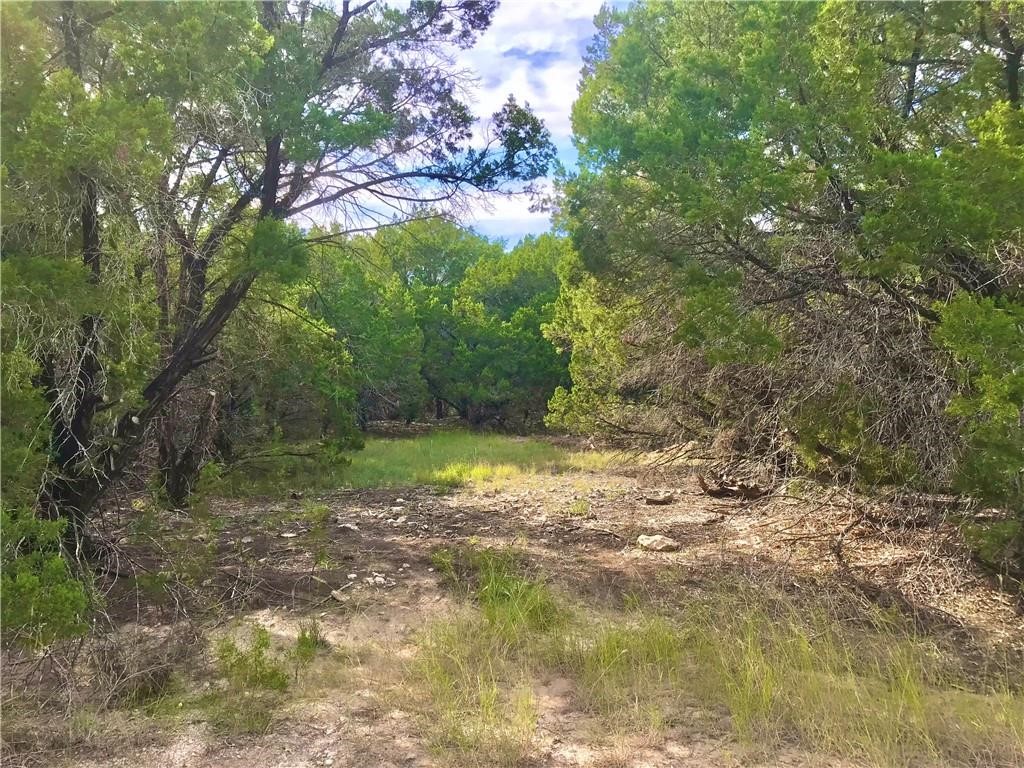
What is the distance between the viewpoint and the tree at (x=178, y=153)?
3945 mm

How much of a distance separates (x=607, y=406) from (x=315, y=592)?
24.2 ft

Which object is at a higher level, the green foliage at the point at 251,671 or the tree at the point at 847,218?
the tree at the point at 847,218

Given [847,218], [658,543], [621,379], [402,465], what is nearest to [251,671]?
[658,543]

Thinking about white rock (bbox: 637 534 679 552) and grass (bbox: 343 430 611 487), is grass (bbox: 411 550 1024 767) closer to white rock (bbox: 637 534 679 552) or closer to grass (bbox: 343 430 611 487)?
white rock (bbox: 637 534 679 552)

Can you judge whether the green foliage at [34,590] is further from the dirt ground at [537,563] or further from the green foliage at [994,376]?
the green foliage at [994,376]

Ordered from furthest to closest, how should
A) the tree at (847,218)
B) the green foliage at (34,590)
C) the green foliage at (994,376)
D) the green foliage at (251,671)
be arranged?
the tree at (847,218)
the green foliage at (251,671)
the green foliage at (994,376)
the green foliage at (34,590)

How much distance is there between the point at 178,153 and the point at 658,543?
6.01 m

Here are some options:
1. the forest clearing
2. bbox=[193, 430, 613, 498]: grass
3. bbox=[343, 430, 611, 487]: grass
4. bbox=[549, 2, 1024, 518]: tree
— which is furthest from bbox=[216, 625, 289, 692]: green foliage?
bbox=[343, 430, 611, 487]: grass

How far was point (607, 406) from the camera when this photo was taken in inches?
489

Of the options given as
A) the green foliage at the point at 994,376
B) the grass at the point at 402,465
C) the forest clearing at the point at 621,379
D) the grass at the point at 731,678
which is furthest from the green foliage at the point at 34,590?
the grass at the point at 402,465

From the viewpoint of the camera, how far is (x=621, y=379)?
31.4 ft

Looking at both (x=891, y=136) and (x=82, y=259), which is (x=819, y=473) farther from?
(x=82, y=259)

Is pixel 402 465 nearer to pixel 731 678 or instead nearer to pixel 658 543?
pixel 658 543

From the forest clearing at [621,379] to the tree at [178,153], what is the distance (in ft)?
0.12
